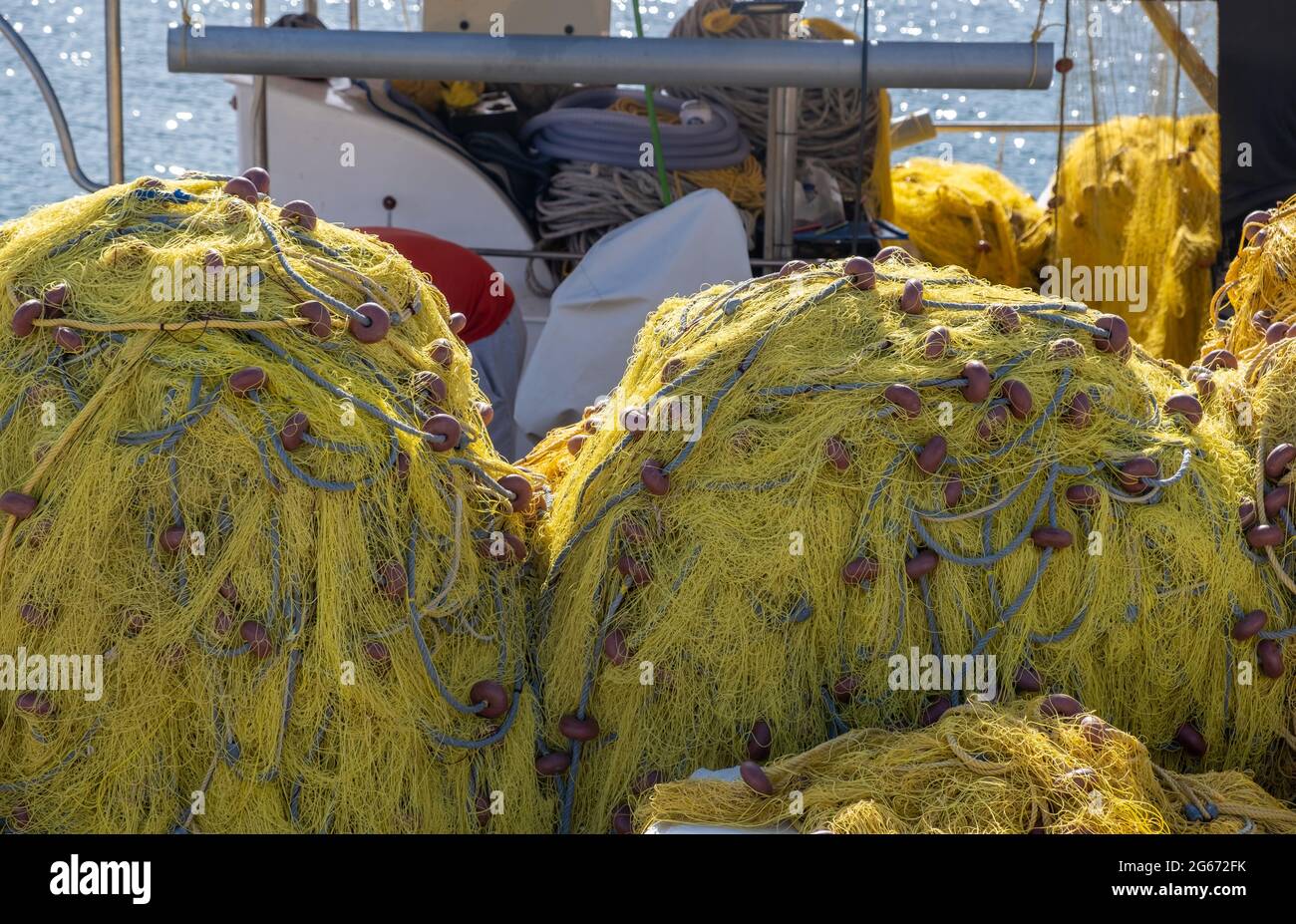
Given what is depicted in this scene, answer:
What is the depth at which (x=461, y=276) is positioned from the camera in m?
4.92

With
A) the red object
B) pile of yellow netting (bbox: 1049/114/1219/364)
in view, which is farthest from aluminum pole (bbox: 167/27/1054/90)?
pile of yellow netting (bbox: 1049/114/1219/364)

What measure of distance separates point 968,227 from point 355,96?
2.98 meters

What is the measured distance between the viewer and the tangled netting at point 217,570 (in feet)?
8.47

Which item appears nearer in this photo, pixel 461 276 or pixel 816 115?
pixel 461 276

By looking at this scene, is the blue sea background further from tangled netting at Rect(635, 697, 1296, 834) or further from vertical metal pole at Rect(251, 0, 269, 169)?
tangled netting at Rect(635, 697, 1296, 834)

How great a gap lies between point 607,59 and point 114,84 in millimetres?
1953

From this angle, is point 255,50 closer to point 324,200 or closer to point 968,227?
point 324,200

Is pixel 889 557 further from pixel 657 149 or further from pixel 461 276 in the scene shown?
pixel 657 149

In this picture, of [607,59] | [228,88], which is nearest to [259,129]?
[607,59]

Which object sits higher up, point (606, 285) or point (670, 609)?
point (606, 285)

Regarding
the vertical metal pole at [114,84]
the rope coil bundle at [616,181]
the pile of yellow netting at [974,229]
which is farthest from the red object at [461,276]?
the pile of yellow netting at [974,229]

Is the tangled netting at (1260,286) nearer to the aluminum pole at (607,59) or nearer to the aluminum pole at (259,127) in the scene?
the aluminum pole at (607,59)

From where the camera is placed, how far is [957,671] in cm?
267
